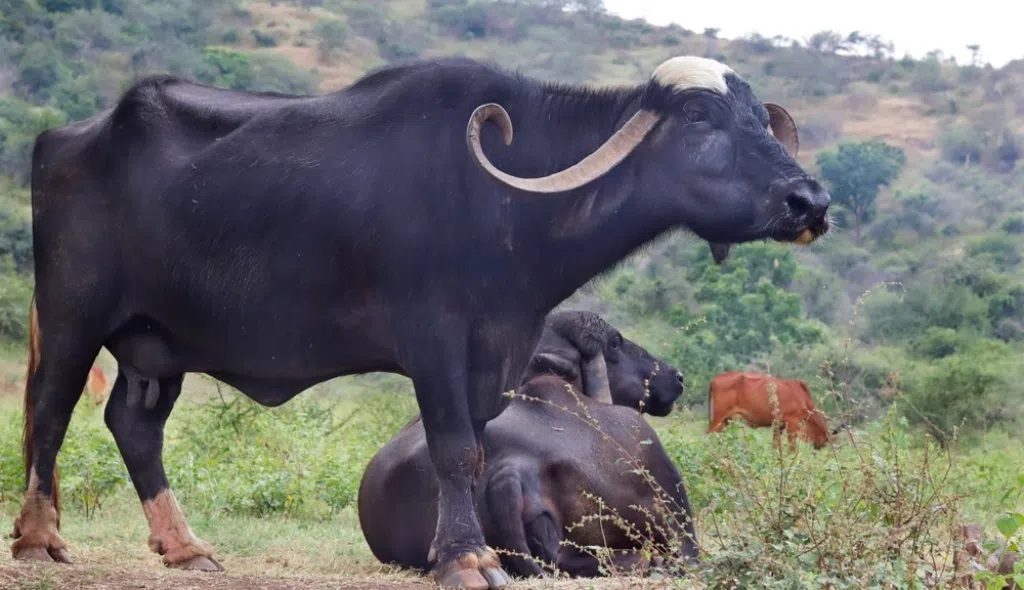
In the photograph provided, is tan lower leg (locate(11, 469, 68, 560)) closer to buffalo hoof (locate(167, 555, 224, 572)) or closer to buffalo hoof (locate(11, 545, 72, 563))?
buffalo hoof (locate(11, 545, 72, 563))

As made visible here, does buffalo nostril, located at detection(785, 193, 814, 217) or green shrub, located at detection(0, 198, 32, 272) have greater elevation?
buffalo nostril, located at detection(785, 193, 814, 217)

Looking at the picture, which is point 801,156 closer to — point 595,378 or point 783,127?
point 595,378

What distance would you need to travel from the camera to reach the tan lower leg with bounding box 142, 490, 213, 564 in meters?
7.07

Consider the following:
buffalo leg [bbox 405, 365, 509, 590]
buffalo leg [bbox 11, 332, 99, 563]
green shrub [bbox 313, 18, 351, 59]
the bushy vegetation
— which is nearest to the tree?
→ green shrub [bbox 313, 18, 351, 59]

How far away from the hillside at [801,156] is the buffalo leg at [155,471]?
226 cm

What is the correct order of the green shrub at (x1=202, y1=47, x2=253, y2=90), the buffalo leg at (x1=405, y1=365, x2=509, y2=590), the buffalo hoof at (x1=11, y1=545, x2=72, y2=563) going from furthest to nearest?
1. the green shrub at (x1=202, y1=47, x2=253, y2=90)
2. the buffalo hoof at (x1=11, y1=545, x2=72, y2=563)
3. the buffalo leg at (x1=405, y1=365, x2=509, y2=590)

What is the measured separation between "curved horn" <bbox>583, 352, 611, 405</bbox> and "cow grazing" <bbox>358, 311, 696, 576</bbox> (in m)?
0.48

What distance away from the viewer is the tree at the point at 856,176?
133ft

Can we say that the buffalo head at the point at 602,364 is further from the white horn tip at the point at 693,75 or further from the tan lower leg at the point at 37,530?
the tan lower leg at the point at 37,530

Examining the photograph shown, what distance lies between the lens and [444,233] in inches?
252

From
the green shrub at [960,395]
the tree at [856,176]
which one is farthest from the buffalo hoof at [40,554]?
the tree at [856,176]

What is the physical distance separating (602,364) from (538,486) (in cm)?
154

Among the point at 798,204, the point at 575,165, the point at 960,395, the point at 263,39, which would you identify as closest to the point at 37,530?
the point at 575,165

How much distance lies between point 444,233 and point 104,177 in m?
1.81
